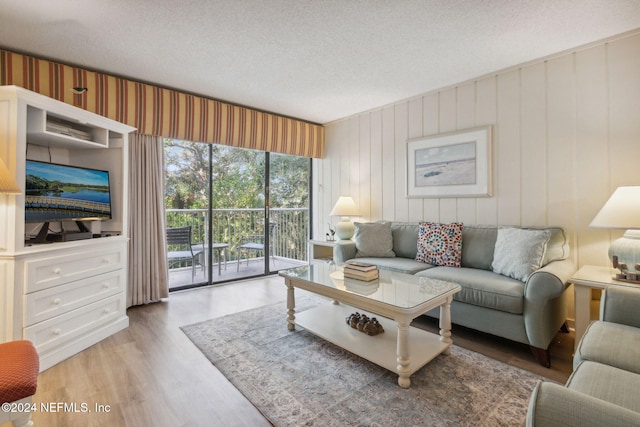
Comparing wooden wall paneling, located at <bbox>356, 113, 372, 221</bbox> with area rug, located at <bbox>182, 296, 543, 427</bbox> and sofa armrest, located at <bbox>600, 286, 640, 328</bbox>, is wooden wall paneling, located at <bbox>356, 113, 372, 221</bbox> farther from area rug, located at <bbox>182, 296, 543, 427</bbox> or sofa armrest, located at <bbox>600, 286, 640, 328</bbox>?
sofa armrest, located at <bbox>600, 286, 640, 328</bbox>

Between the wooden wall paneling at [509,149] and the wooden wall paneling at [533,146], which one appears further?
the wooden wall paneling at [509,149]

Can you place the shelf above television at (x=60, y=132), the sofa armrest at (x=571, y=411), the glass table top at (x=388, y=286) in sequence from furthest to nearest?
the shelf above television at (x=60, y=132) → the glass table top at (x=388, y=286) → the sofa armrest at (x=571, y=411)

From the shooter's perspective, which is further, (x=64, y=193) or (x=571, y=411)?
(x=64, y=193)

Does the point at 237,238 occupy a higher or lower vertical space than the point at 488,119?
lower

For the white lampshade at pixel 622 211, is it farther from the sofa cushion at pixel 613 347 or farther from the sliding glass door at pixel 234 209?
the sliding glass door at pixel 234 209

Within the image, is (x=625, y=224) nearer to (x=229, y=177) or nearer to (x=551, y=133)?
(x=551, y=133)

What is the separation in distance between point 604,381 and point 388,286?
1195 millimetres

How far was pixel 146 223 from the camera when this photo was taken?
10.8 feet

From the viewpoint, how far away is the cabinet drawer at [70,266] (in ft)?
6.44

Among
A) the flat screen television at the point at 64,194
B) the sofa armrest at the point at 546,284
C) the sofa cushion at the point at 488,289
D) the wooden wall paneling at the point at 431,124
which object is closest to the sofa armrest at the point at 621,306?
the sofa armrest at the point at 546,284

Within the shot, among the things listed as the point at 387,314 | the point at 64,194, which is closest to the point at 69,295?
the point at 64,194

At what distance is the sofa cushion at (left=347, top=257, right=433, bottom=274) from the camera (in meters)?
2.82

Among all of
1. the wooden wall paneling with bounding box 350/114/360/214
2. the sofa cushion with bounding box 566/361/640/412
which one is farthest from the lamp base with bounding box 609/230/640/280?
the wooden wall paneling with bounding box 350/114/360/214

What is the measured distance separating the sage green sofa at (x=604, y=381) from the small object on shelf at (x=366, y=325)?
1.11m
